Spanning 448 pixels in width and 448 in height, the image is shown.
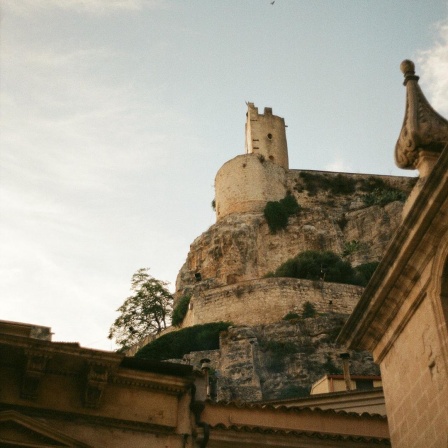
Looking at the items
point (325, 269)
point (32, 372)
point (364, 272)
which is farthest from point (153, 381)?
point (364, 272)

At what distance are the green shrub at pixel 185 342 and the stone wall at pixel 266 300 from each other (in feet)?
5.30

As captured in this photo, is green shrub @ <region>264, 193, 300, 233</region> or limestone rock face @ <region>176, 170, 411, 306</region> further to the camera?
green shrub @ <region>264, 193, 300, 233</region>

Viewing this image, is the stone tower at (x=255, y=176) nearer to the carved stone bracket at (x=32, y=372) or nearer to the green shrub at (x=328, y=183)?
the green shrub at (x=328, y=183)

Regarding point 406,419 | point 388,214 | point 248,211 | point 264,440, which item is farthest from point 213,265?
point 406,419

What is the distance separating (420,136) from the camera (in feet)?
34.2

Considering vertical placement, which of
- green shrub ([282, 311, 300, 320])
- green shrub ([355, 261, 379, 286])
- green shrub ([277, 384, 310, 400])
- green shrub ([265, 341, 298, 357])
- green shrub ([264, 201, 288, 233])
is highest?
green shrub ([264, 201, 288, 233])

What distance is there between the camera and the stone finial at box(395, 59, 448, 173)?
10.4 meters

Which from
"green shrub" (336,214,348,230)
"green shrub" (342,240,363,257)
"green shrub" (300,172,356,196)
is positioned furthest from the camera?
"green shrub" (300,172,356,196)

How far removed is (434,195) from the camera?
914cm

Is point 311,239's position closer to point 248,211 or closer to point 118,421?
point 248,211

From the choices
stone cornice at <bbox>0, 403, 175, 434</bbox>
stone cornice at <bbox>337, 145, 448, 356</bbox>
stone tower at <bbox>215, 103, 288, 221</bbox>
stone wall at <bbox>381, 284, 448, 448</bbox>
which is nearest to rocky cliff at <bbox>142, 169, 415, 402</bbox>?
stone tower at <bbox>215, 103, 288, 221</bbox>

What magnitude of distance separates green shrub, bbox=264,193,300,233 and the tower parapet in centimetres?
615

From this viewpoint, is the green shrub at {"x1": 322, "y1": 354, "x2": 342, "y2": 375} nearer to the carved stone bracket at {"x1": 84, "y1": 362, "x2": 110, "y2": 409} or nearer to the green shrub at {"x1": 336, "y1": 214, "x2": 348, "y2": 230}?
the green shrub at {"x1": 336, "y1": 214, "x2": 348, "y2": 230}

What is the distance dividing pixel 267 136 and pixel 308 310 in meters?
26.5
